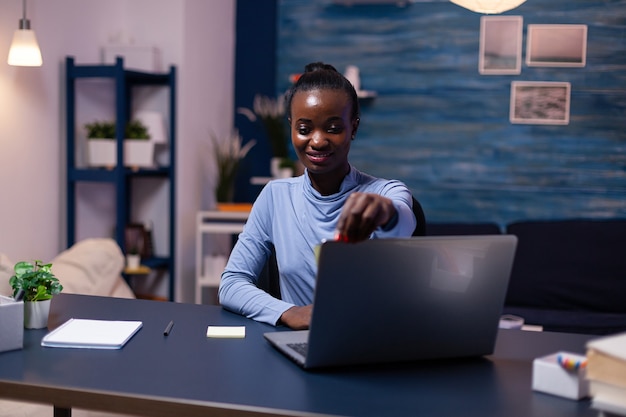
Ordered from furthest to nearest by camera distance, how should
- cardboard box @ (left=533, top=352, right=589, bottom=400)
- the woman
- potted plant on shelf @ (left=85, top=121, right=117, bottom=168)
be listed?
1. potted plant on shelf @ (left=85, top=121, right=117, bottom=168)
2. the woman
3. cardboard box @ (left=533, top=352, right=589, bottom=400)

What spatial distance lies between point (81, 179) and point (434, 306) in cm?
291

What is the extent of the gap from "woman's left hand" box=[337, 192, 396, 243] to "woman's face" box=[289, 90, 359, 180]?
1.55 ft

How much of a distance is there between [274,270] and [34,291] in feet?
2.10

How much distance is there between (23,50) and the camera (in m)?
Answer: 3.20

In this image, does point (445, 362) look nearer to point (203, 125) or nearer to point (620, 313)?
point (620, 313)

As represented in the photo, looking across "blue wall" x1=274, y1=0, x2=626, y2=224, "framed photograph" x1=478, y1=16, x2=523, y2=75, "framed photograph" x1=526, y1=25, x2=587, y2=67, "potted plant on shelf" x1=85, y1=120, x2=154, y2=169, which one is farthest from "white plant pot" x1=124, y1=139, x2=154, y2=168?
"framed photograph" x1=526, y1=25, x2=587, y2=67

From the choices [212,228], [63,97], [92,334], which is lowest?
[212,228]

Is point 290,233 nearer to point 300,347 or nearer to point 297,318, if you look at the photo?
point 297,318

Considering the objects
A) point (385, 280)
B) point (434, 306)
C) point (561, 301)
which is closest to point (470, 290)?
point (434, 306)

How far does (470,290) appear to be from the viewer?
140cm

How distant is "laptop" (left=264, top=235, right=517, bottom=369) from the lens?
130 centimetres

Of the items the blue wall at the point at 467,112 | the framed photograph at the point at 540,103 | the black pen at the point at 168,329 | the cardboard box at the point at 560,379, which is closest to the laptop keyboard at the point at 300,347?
the black pen at the point at 168,329

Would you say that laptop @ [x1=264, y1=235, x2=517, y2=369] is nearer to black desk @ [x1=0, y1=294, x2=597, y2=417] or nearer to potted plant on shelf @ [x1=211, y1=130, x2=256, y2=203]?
black desk @ [x1=0, y1=294, x2=597, y2=417]

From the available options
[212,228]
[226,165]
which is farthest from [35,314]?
[226,165]
